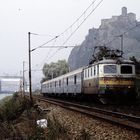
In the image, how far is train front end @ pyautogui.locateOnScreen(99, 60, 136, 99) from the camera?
28234 millimetres

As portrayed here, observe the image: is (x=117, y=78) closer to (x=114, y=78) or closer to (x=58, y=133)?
(x=114, y=78)

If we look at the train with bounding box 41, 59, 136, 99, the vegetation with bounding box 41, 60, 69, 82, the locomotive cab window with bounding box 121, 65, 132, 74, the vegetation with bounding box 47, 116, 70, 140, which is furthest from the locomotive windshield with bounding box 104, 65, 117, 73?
the vegetation with bounding box 41, 60, 69, 82

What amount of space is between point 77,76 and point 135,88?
32.3 feet

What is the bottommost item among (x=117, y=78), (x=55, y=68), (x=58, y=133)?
(x=58, y=133)

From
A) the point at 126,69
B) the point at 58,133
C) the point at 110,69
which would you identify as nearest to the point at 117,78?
the point at 110,69

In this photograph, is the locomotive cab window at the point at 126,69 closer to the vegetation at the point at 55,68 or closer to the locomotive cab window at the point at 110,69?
the locomotive cab window at the point at 110,69

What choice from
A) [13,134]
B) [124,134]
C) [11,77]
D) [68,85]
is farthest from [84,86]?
[11,77]

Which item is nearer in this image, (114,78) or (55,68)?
(114,78)

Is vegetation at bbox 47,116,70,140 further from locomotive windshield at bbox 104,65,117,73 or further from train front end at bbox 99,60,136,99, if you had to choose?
locomotive windshield at bbox 104,65,117,73

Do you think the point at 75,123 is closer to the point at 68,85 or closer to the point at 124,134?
the point at 124,134

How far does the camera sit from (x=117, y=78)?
1121 inches

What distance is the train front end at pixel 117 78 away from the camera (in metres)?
28.2

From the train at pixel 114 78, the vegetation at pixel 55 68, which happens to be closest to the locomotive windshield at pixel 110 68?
the train at pixel 114 78

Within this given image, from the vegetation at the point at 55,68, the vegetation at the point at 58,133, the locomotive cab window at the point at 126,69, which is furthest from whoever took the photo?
the vegetation at the point at 55,68
